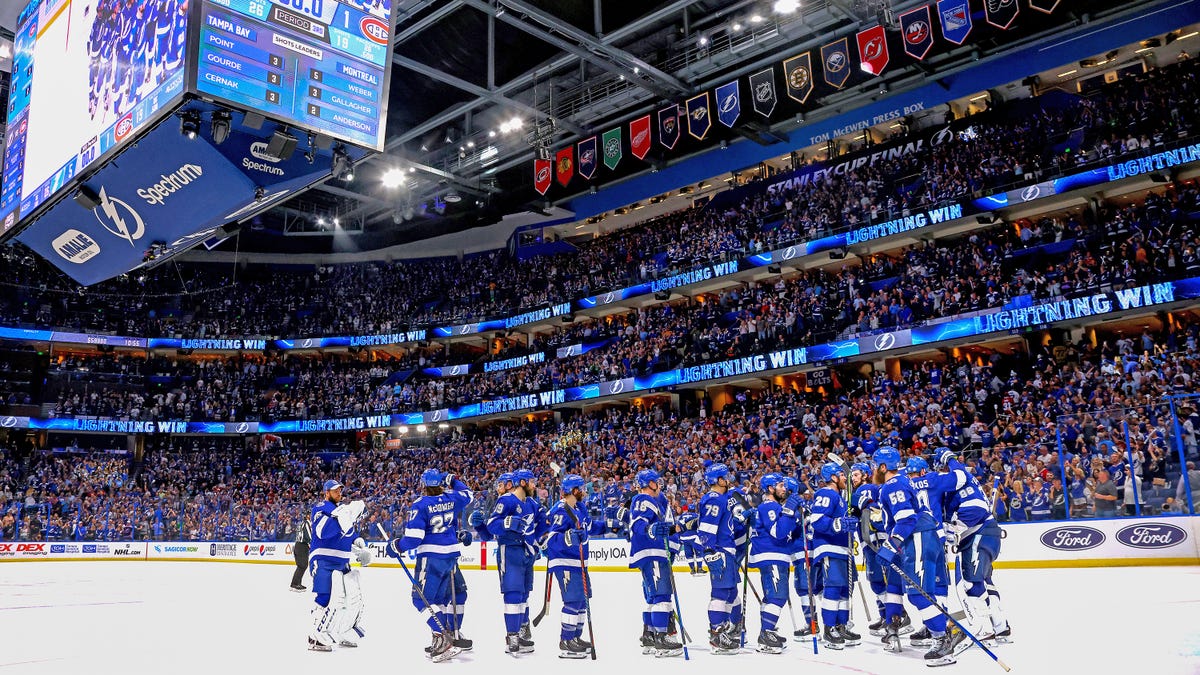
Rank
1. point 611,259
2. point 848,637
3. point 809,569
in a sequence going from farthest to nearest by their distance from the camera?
1. point 611,259
2. point 809,569
3. point 848,637

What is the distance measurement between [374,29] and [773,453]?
17.4 m

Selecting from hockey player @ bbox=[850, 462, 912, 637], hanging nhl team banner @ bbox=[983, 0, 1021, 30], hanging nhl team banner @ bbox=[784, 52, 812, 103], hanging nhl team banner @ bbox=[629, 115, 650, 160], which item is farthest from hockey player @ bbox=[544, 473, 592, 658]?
hanging nhl team banner @ bbox=[629, 115, 650, 160]

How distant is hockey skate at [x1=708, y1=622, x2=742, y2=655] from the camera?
7938 millimetres

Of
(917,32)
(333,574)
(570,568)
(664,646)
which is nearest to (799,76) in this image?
(917,32)

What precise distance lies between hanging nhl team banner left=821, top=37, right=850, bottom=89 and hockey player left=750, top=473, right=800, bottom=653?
18.5m

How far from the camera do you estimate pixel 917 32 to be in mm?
22781

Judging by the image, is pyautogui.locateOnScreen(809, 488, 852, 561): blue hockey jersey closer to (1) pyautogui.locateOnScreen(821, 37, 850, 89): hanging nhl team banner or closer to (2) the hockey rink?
(2) the hockey rink

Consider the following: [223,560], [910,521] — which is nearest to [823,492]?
[910,521]

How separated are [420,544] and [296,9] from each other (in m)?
5.50

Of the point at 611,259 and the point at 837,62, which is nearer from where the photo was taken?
the point at 837,62

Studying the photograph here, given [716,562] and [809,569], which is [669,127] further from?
[716,562]

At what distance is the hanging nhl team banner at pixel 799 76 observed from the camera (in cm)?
2458

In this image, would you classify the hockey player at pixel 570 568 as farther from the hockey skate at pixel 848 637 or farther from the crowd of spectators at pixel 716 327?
the crowd of spectators at pixel 716 327

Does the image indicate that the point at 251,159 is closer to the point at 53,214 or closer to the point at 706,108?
the point at 53,214
